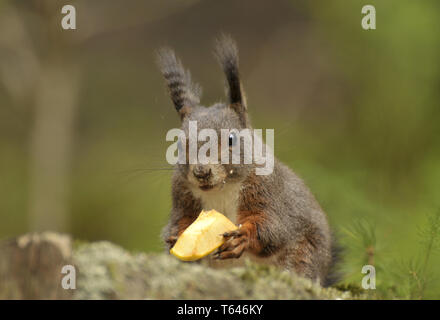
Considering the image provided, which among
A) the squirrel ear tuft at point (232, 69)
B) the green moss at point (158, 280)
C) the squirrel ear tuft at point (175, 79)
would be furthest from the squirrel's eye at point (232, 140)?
the green moss at point (158, 280)

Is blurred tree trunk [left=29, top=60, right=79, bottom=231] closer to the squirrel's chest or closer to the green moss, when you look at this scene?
the squirrel's chest

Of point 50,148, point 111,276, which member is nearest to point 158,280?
point 111,276

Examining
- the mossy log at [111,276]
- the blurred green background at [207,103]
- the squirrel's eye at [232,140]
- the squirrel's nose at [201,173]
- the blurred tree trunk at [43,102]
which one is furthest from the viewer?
the blurred tree trunk at [43,102]

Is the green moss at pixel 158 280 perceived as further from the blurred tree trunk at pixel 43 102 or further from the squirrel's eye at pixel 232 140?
the blurred tree trunk at pixel 43 102

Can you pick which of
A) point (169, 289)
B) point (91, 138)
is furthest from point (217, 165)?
point (91, 138)

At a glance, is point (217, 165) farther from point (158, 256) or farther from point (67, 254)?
point (67, 254)

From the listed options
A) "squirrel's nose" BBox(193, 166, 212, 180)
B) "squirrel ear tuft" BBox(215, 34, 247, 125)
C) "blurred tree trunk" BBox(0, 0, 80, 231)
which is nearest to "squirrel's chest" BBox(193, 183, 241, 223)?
"squirrel's nose" BBox(193, 166, 212, 180)
